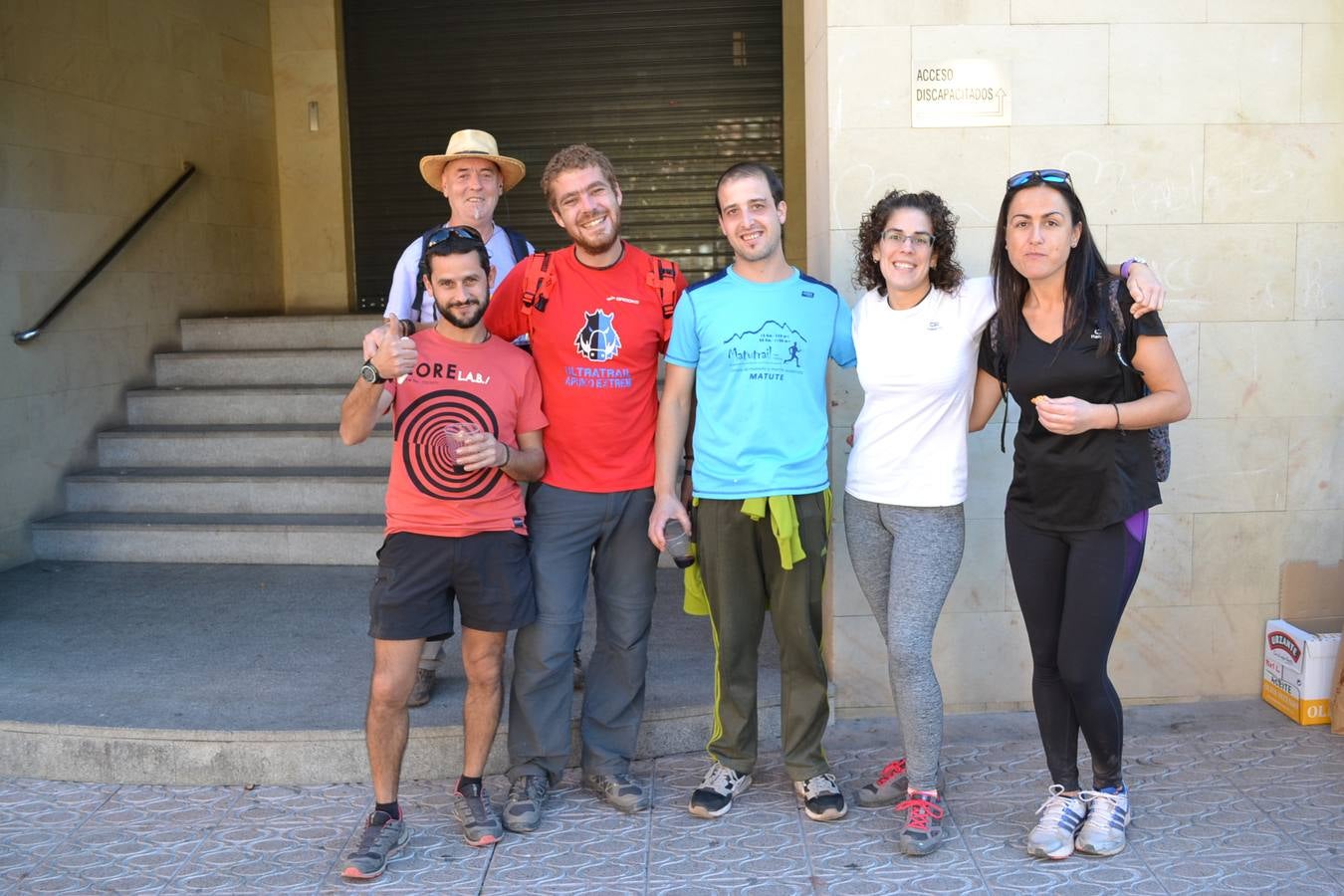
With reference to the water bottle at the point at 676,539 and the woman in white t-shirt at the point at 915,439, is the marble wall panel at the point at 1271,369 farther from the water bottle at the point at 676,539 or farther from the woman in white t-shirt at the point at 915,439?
the water bottle at the point at 676,539

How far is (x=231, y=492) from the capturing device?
18.9 feet

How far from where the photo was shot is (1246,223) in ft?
12.5

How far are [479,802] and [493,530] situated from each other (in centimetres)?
77

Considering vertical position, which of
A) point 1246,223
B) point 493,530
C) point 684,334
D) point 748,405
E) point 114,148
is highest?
point 114,148

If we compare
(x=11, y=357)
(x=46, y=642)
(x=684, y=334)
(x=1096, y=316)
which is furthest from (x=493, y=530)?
(x=11, y=357)

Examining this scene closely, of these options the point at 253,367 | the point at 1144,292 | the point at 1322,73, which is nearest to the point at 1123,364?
the point at 1144,292

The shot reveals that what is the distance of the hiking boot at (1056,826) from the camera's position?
298 centimetres

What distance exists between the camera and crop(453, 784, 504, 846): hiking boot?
3131mm

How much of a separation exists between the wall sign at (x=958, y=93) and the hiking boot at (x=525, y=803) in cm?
236

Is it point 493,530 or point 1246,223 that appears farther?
point 1246,223

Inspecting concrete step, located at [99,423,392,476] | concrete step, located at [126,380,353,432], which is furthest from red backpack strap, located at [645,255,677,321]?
concrete step, located at [126,380,353,432]

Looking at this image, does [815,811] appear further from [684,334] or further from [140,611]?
[140,611]

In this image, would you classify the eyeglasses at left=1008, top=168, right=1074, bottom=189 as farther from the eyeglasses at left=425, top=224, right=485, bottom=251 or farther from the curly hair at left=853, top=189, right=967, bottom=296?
the eyeglasses at left=425, top=224, right=485, bottom=251

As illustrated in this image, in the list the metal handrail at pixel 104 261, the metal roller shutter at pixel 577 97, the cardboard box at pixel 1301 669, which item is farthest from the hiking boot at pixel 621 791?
the metal roller shutter at pixel 577 97
